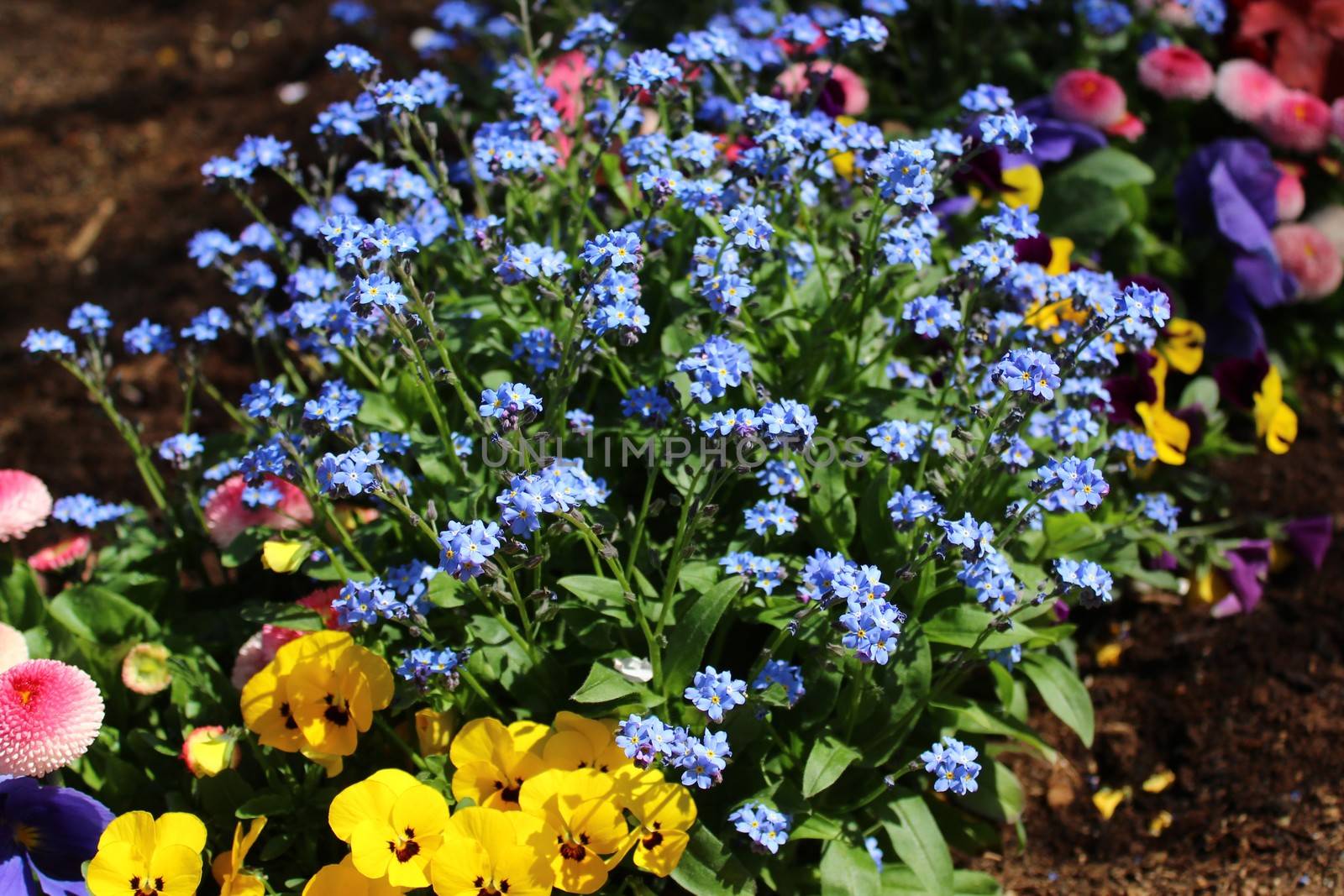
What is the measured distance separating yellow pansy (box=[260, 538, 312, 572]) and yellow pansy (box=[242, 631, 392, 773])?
164 mm

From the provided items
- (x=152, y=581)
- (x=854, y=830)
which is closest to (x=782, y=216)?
(x=854, y=830)

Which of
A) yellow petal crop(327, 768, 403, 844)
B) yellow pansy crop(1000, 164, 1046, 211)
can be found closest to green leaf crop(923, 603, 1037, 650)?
yellow petal crop(327, 768, 403, 844)

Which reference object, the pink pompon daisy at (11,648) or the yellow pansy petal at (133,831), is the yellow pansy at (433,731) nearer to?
the yellow pansy petal at (133,831)

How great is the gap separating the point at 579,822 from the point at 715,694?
350mm

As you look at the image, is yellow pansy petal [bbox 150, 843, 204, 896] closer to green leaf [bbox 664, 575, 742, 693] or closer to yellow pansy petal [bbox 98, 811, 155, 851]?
yellow pansy petal [bbox 98, 811, 155, 851]

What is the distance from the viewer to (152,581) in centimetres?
300

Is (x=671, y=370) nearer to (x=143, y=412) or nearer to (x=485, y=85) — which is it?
(x=485, y=85)

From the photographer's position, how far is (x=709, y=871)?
2.51 meters

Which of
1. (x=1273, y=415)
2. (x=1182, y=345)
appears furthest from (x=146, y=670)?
(x=1273, y=415)

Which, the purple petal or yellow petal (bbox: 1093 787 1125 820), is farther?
the purple petal

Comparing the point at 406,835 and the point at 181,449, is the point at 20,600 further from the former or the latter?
the point at 406,835

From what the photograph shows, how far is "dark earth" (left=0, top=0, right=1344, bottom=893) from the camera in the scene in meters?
3.10

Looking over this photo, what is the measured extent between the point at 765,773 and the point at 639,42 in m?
3.10

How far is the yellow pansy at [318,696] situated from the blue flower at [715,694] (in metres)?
Result: 0.63
